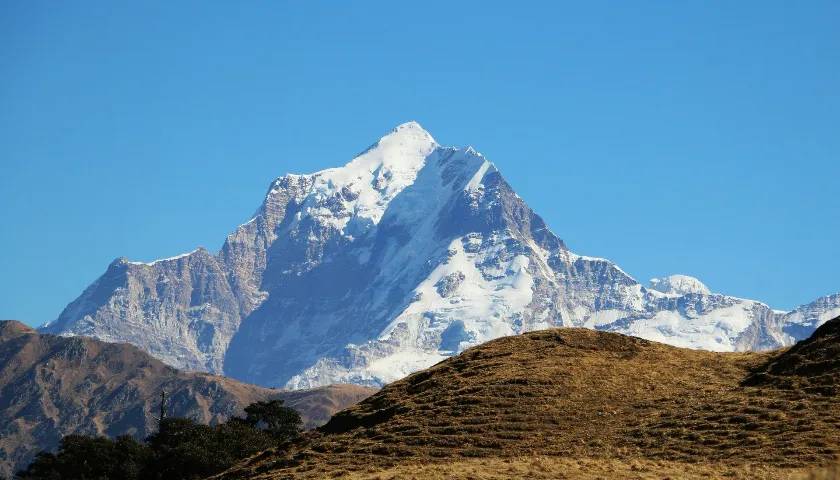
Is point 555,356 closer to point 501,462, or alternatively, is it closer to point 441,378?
point 441,378

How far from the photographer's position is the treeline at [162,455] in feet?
310

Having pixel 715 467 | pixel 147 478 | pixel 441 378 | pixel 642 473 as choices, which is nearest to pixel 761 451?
pixel 715 467

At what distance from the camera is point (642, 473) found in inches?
2174

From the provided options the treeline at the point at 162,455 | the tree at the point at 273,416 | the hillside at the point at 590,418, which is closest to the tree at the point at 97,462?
the treeline at the point at 162,455

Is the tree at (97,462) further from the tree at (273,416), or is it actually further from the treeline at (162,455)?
the tree at (273,416)

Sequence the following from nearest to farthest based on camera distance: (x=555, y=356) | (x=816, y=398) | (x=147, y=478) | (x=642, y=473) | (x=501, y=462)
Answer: (x=642, y=473) < (x=501, y=462) < (x=816, y=398) < (x=555, y=356) < (x=147, y=478)

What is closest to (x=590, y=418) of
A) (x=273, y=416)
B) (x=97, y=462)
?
(x=97, y=462)

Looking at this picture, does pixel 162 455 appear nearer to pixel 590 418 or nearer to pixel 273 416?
pixel 273 416

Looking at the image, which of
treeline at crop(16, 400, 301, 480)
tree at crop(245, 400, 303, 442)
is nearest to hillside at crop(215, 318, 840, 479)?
treeline at crop(16, 400, 301, 480)

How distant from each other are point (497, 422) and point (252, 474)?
13244mm

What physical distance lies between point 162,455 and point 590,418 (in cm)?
4754

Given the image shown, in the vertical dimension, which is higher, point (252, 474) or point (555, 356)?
point (555, 356)

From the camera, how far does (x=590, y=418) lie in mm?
65750

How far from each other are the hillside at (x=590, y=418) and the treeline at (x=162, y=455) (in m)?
20.7
